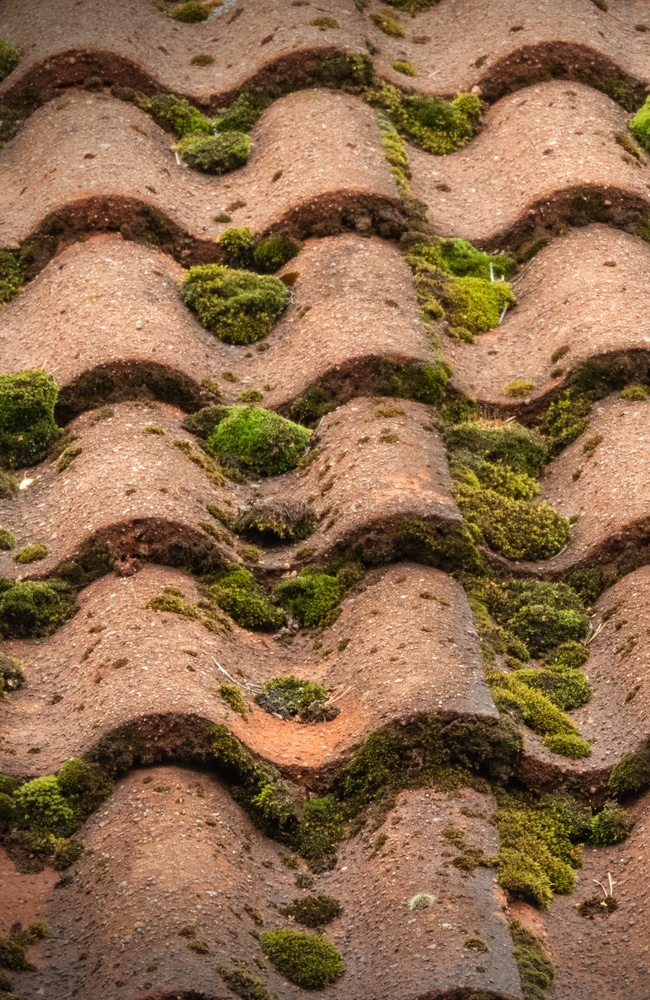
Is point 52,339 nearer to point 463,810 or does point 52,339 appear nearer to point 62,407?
point 62,407

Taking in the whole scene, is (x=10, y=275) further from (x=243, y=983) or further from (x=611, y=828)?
(x=243, y=983)

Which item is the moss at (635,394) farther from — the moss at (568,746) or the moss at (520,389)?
the moss at (568,746)

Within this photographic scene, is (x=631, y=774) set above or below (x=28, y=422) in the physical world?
above

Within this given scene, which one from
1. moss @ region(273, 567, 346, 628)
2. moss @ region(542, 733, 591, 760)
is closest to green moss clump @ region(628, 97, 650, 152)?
moss @ region(273, 567, 346, 628)

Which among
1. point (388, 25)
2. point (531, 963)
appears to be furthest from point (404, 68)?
point (531, 963)

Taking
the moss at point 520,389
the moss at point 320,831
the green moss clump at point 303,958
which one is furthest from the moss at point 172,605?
the moss at point 520,389

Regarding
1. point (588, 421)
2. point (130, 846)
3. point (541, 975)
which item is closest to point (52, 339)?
point (588, 421)
